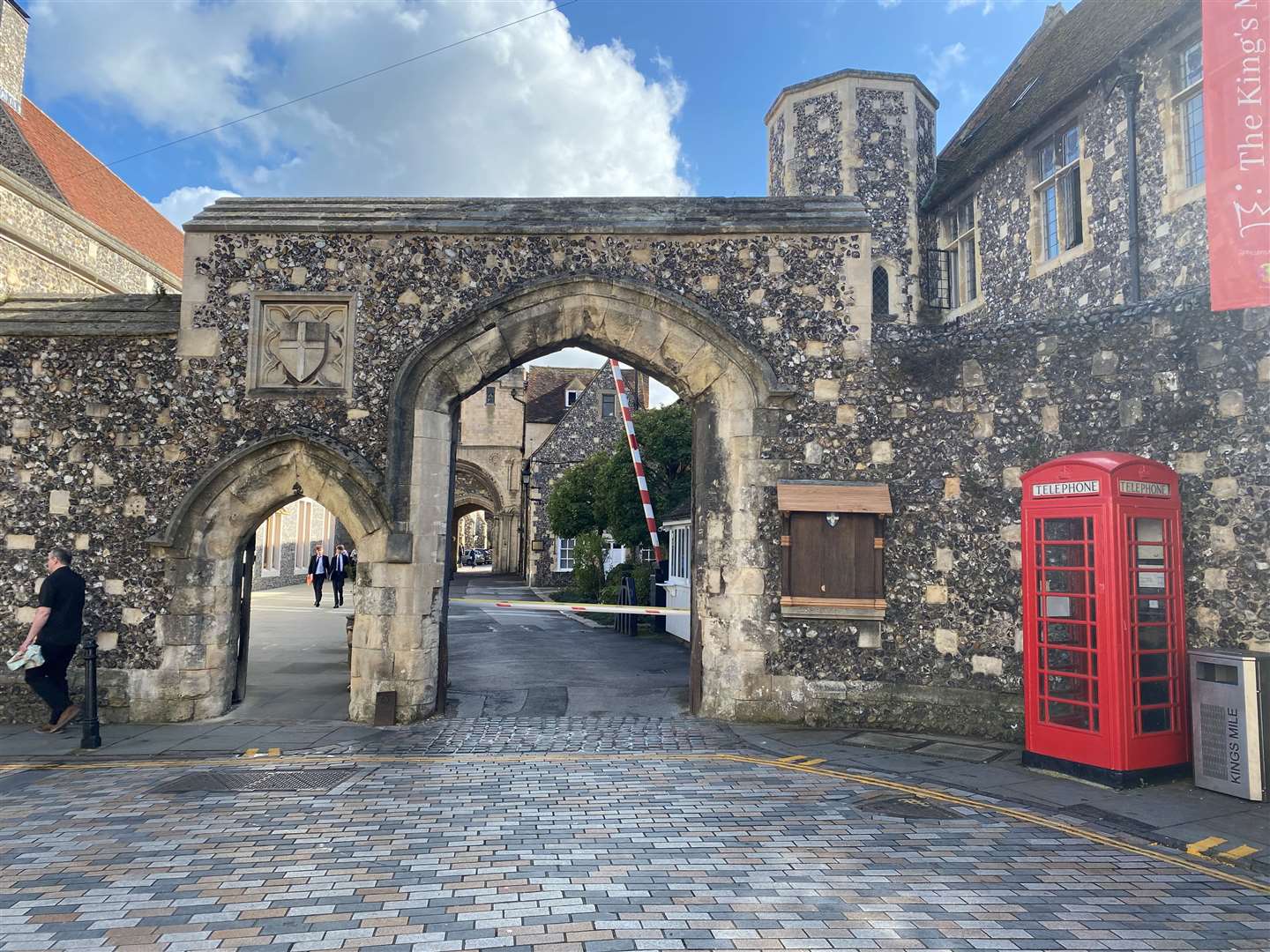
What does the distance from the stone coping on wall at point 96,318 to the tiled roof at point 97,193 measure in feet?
32.3

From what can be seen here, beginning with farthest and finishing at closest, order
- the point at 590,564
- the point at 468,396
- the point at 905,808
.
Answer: the point at 590,564, the point at 468,396, the point at 905,808

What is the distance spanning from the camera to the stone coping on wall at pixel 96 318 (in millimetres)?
8219

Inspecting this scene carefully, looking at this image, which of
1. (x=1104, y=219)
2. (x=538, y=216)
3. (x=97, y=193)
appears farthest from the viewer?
(x=97, y=193)

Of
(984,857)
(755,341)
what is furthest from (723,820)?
(755,341)

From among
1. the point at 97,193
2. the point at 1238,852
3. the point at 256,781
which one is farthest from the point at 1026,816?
the point at 97,193

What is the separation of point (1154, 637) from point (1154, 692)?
16.5 inches

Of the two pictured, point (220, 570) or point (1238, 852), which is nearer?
point (1238, 852)

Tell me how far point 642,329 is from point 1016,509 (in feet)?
13.5

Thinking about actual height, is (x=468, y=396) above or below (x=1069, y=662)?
above

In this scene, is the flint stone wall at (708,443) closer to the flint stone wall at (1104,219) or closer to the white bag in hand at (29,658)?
the white bag in hand at (29,658)

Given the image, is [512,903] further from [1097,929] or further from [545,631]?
[545,631]

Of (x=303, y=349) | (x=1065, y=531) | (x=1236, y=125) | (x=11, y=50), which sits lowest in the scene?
(x=1065, y=531)

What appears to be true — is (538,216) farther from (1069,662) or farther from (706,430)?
(1069,662)

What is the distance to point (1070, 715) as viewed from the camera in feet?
21.1
